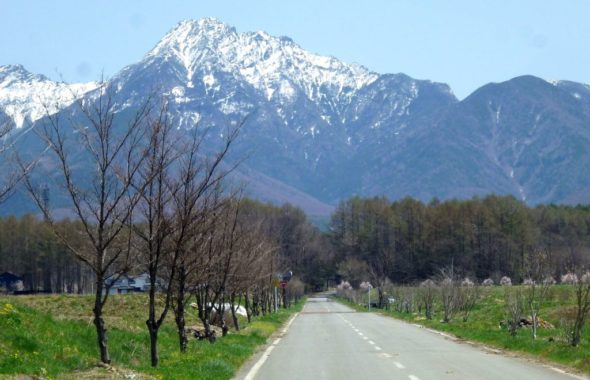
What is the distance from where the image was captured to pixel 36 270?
96.4 metres

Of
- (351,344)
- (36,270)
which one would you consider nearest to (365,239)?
(36,270)

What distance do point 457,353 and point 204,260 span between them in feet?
25.2

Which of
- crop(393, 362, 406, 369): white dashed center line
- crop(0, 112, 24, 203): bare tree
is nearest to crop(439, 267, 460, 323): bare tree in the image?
crop(393, 362, 406, 369): white dashed center line

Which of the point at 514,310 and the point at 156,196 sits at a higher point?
the point at 156,196

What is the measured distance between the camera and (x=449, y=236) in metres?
107

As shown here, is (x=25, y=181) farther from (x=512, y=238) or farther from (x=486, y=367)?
(x=512, y=238)

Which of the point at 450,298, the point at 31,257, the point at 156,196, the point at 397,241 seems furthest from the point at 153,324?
the point at 397,241

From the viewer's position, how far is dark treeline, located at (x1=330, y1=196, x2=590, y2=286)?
103000 mm

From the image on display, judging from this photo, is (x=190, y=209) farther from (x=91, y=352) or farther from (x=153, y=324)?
(x=91, y=352)

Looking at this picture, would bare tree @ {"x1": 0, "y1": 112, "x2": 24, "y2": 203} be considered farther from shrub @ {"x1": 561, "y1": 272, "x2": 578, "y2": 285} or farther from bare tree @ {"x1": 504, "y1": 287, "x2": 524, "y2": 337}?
shrub @ {"x1": 561, "y1": 272, "x2": 578, "y2": 285}

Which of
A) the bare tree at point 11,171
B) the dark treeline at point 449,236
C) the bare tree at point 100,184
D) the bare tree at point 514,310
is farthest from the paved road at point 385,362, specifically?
the dark treeline at point 449,236

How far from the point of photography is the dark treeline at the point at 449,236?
10300cm

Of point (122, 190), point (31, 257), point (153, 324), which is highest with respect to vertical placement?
point (31, 257)

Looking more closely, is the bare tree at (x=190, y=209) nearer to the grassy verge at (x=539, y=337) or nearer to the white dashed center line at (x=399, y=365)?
the white dashed center line at (x=399, y=365)
